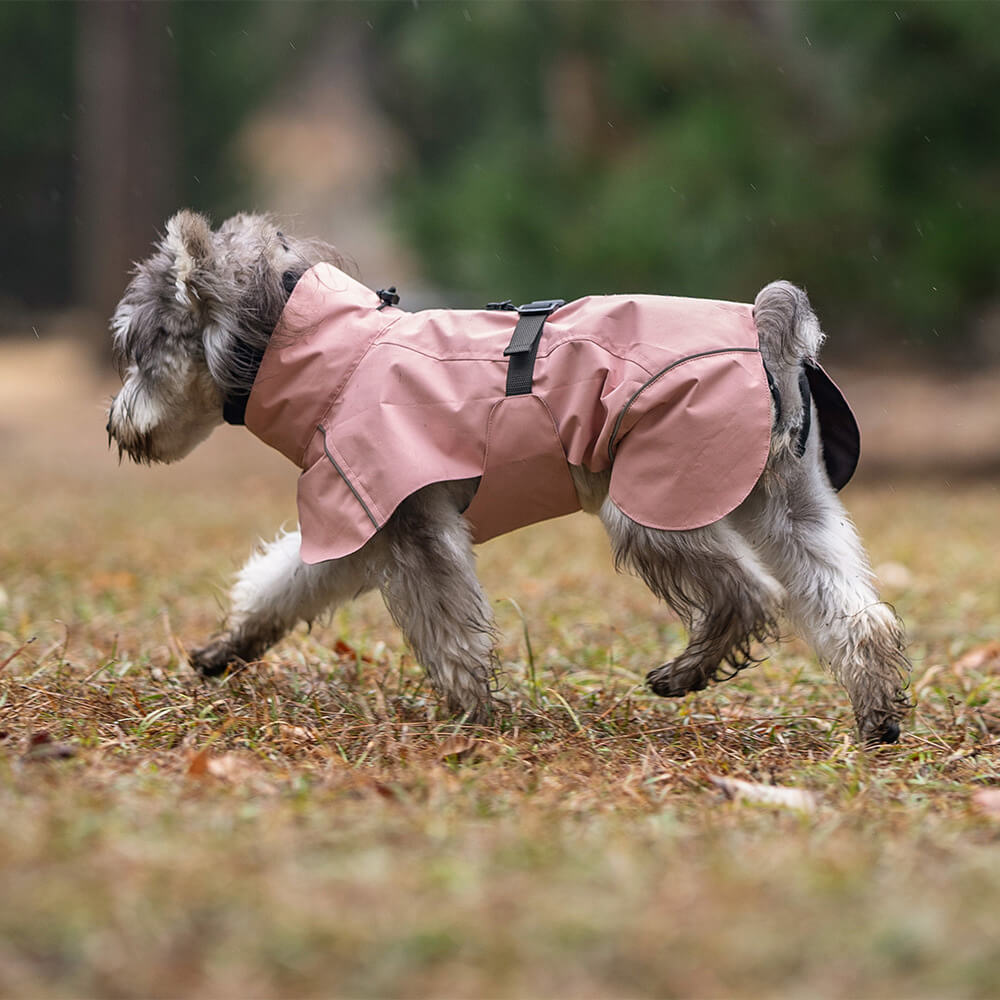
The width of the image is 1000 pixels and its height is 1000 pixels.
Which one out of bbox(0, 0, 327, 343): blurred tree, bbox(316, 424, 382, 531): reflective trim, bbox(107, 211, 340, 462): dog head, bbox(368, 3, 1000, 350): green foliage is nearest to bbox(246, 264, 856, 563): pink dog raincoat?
bbox(316, 424, 382, 531): reflective trim

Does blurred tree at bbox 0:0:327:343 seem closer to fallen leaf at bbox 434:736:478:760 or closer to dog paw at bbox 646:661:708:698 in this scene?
dog paw at bbox 646:661:708:698

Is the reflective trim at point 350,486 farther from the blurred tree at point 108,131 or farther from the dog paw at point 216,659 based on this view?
the blurred tree at point 108,131

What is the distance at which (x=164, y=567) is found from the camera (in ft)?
21.7

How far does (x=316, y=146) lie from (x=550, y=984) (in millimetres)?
40098

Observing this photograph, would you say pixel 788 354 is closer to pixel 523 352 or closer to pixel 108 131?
pixel 523 352

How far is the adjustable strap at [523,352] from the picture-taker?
12.0 feet

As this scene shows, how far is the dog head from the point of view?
13.0 feet

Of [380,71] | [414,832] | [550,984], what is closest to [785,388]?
[414,832]

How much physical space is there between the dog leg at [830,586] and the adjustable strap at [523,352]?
2.35 feet

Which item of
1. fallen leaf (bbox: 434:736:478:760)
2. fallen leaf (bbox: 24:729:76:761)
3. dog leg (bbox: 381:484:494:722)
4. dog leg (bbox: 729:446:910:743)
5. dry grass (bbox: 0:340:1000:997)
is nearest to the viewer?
dry grass (bbox: 0:340:1000:997)

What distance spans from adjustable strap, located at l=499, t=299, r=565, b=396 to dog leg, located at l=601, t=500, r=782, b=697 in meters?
0.41

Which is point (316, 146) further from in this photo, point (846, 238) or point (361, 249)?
point (846, 238)

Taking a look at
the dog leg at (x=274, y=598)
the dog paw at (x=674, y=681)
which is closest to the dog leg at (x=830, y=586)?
the dog paw at (x=674, y=681)

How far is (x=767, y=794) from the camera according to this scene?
9.97 feet
